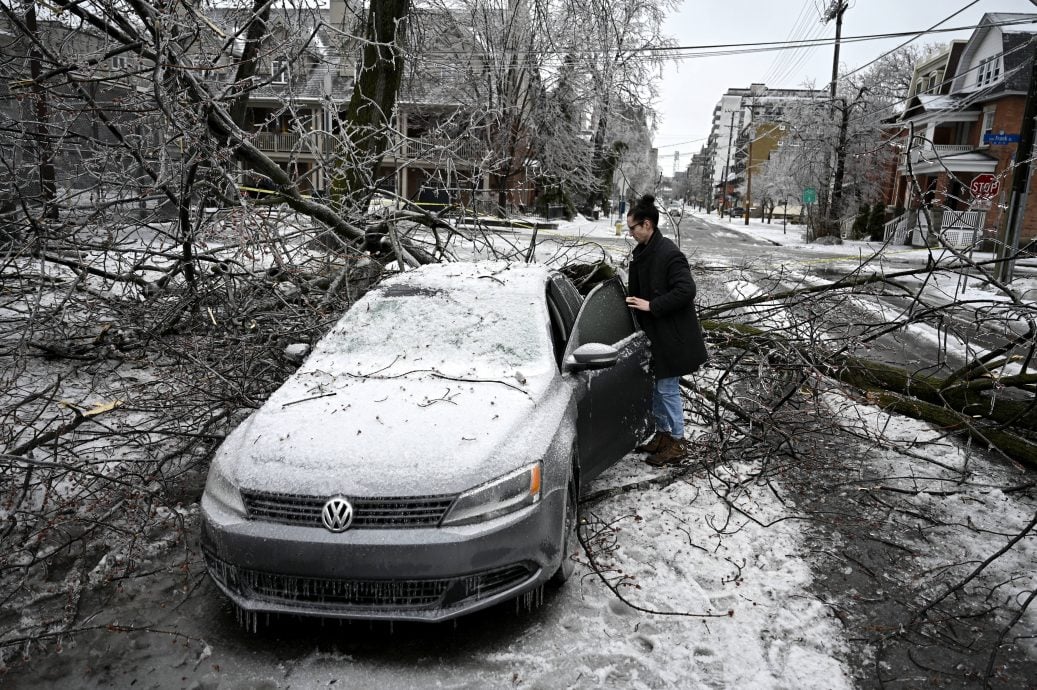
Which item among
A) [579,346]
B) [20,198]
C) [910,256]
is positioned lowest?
[910,256]

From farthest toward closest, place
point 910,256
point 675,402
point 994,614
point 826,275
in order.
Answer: point 910,256, point 826,275, point 675,402, point 994,614

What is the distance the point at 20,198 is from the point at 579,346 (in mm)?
4635

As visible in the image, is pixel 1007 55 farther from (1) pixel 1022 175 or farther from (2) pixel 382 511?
(2) pixel 382 511

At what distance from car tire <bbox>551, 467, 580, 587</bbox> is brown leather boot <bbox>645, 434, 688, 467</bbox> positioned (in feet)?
5.13

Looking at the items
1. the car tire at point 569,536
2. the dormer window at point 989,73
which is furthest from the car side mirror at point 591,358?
the dormer window at point 989,73

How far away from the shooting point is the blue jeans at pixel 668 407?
5402mm

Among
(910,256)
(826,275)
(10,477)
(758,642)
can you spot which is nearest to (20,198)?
(10,477)

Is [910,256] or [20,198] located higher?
[20,198]

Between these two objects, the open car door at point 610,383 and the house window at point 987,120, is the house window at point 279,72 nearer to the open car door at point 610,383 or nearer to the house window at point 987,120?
the open car door at point 610,383

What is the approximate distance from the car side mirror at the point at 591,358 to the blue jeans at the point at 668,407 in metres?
1.26

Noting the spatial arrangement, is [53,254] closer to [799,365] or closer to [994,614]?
[799,365]

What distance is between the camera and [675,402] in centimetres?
544

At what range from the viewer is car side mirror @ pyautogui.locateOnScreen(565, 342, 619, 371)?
13.7 feet

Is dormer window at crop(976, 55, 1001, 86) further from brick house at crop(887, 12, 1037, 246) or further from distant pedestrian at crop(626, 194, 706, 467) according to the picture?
distant pedestrian at crop(626, 194, 706, 467)
